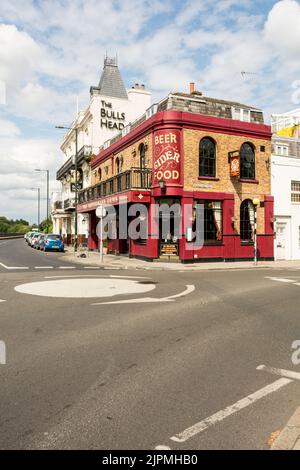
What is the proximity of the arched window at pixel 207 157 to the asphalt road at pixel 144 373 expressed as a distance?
48.3 ft

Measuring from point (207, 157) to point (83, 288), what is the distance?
14.2 metres

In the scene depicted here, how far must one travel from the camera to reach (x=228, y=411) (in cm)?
371

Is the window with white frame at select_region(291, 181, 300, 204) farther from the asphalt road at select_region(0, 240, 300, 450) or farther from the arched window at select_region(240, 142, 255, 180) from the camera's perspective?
the asphalt road at select_region(0, 240, 300, 450)

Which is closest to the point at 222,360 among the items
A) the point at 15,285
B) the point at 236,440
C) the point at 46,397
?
the point at 236,440

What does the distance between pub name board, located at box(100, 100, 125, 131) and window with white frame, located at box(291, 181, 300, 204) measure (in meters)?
21.0

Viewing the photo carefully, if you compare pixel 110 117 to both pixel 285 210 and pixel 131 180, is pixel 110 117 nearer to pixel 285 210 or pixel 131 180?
pixel 131 180

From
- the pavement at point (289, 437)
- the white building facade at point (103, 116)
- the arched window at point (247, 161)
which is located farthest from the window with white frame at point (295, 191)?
the pavement at point (289, 437)

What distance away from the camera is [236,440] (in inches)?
126

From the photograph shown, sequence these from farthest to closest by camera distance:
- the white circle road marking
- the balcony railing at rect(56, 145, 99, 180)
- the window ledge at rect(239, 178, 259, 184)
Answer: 1. the balcony railing at rect(56, 145, 99, 180)
2. the window ledge at rect(239, 178, 259, 184)
3. the white circle road marking

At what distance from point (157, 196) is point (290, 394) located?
18.3 m

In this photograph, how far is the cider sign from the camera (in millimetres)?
21875

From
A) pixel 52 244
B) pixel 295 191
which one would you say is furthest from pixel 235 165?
pixel 52 244

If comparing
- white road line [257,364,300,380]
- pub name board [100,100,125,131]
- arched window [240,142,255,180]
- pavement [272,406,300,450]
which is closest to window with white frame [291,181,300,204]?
arched window [240,142,255,180]
